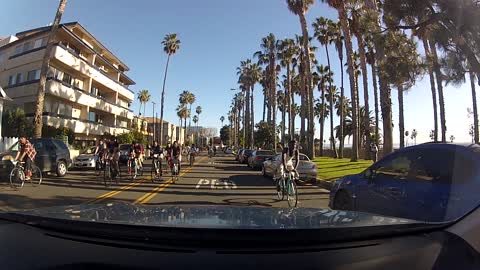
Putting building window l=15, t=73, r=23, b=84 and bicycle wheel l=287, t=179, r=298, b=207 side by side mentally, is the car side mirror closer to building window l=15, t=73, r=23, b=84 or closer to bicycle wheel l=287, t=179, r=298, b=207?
bicycle wheel l=287, t=179, r=298, b=207

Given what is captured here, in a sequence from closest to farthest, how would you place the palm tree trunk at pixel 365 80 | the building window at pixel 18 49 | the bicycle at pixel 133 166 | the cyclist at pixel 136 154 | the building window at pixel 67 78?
the bicycle at pixel 133 166 < the cyclist at pixel 136 154 < the palm tree trunk at pixel 365 80 < the building window at pixel 67 78 < the building window at pixel 18 49

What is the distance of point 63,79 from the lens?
4319cm

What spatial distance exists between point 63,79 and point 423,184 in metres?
42.6

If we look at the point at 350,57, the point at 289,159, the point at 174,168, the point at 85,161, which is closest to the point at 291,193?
the point at 289,159

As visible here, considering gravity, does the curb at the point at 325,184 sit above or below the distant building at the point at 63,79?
below

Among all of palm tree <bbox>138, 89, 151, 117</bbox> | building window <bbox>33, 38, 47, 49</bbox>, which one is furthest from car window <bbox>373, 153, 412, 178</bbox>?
palm tree <bbox>138, 89, 151, 117</bbox>

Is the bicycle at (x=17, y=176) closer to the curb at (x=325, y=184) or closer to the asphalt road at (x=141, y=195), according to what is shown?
the asphalt road at (x=141, y=195)

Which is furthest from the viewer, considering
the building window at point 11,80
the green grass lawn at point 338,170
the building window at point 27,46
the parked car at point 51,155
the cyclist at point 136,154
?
the building window at point 11,80

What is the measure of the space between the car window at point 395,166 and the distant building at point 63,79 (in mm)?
36218

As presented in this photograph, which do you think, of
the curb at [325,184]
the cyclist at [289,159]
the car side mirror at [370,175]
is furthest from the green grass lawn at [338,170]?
the car side mirror at [370,175]

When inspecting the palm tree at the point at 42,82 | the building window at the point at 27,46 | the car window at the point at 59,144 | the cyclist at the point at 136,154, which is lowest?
the cyclist at the point at 136,154

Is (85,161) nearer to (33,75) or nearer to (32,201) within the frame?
(32,201)

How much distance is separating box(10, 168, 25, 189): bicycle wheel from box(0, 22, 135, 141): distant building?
2453cm

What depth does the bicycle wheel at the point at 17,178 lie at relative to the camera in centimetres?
1520
